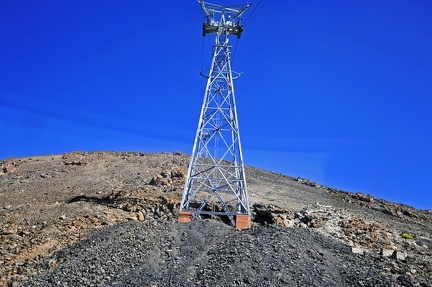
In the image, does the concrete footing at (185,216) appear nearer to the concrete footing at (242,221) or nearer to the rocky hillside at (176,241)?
the rocky hillside at (176,241)

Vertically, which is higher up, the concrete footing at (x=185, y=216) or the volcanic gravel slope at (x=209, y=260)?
the concrete footing at (x=185, y=216)

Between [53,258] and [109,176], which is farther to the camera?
[109,176]

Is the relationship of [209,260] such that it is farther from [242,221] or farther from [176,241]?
[242,221]

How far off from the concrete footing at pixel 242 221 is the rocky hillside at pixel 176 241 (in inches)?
20.6

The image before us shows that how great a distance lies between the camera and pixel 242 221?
56.6 ft

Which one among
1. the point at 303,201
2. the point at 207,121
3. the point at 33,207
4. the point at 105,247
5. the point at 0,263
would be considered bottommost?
the point at 0,263

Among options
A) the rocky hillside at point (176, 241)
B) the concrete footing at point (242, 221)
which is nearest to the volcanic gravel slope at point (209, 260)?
the rocky hillside at point (176, 241)

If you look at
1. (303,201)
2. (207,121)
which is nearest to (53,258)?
(207,121)

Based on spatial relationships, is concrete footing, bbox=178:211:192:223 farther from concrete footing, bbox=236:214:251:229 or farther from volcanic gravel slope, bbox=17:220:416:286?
concrete footing, bbox=236:214:251:229

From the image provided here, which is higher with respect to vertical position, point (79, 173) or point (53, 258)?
point (79, 173)

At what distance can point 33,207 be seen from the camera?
1916 centimetres

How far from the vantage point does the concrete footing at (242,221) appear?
17180 millimetres

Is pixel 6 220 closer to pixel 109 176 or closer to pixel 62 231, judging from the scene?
pixel 62 231

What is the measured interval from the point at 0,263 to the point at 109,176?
528 inches
